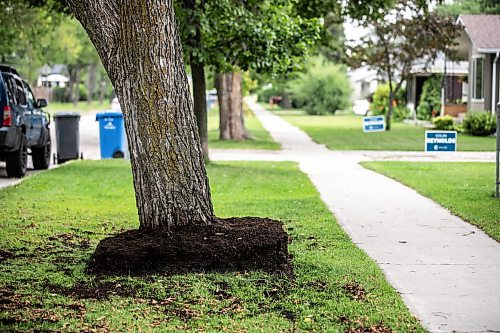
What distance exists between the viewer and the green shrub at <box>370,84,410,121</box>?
1964 inches

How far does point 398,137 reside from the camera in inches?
1294

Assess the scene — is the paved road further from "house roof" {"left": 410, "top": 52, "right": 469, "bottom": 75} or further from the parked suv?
"house roof" {"left": 410, "top": 52, "right": 469, "bottom": 75}

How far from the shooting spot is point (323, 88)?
65375 millimetres

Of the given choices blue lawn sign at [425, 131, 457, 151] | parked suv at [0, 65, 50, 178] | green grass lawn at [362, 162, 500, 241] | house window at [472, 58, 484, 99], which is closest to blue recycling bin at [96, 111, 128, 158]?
parked suv at [0, 65, 50, 178]

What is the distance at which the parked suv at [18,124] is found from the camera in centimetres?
1616

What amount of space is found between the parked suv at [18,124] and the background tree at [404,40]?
61.7 feet

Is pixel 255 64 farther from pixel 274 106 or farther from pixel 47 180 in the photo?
pixel 274 106

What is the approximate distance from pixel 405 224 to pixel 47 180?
7302 mm

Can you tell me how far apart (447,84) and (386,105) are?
6223 millimetres

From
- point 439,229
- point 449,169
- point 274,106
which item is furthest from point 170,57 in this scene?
point 274,106

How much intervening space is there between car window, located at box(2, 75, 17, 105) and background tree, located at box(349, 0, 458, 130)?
2044 centimetres

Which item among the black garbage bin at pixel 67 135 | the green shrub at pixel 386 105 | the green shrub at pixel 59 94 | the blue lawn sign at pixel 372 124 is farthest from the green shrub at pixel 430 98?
the green shrub at pixel 59 94

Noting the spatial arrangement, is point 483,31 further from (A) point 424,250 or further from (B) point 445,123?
(A) point 424,250

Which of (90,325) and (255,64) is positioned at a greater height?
(255,64)
